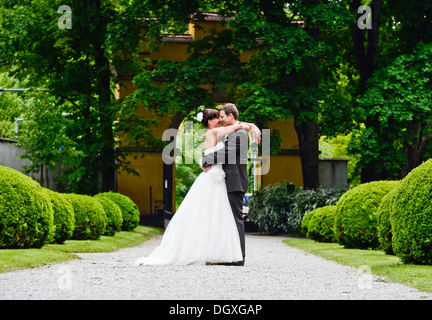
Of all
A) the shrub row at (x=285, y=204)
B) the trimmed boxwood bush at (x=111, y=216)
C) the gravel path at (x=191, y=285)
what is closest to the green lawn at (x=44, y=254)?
the gravel path at (x=191, y=285)

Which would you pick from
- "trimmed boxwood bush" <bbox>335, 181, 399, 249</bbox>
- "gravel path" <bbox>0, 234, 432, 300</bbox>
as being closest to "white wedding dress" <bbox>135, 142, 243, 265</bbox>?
"gravel path" <bbox>0, 234, 432, 300</bbox>

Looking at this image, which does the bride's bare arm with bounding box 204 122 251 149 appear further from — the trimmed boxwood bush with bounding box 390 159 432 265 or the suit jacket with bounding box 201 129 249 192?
the trimmed boxwood bush with bounding box 390 159 432 265

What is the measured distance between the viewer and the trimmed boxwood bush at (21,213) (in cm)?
1042

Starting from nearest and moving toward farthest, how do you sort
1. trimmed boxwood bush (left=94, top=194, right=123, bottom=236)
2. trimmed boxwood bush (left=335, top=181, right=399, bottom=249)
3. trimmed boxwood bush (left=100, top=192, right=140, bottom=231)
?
trimmed boxwood bush (left=335, top=181, right=399, bottom=249) < trimmed boxwood bush (left=94, top=194, right=123, bottom=236) < trimmed boxwood bush (left=100, top=192, right=140, bottom=231)

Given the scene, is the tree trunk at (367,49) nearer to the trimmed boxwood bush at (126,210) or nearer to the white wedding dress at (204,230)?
the trimmed boxwood bush at (126,210)

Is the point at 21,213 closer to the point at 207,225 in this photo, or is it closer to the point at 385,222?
the point at 207,225

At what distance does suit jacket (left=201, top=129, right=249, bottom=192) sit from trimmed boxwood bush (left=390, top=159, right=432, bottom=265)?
2.24 metres

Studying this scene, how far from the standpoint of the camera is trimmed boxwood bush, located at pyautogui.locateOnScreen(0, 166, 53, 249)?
34.2 feet

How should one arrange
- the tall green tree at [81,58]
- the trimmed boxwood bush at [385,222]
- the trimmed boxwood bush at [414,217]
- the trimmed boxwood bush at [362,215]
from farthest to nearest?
the tall green tree at [81,58] → the trimmed boxwood bush at [362,215] → the trimmed boxwood bush at [385,222] → the trimmed boxwood bush at [414,217]

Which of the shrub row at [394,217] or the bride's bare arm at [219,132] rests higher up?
the bride's bare arm at [219,132]

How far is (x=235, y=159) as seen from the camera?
9.25 m

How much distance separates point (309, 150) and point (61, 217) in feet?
41.3

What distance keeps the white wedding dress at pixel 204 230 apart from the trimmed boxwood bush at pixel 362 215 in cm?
463
